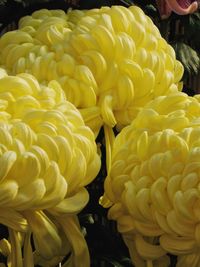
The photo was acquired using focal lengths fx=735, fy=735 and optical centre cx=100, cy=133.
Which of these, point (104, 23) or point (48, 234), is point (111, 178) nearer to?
point (48, 234)

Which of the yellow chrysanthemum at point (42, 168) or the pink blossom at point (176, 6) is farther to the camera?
the pink blossom at point (176, 6)

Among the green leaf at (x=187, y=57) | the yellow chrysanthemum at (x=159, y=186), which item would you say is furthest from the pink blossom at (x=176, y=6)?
the yellow chrysanthemum at (x=159, y=186)

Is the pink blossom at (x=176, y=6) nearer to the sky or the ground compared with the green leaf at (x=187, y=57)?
nearer to the sky

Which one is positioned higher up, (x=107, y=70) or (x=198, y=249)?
(x=107, y=70)

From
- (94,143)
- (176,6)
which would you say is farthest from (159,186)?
(176,6)

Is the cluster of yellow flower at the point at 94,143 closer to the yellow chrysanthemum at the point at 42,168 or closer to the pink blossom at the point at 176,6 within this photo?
the yellow chrysanthemum at the point at 42,168

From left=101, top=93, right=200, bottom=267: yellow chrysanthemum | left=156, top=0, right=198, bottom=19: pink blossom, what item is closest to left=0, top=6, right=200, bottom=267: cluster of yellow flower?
left=101, top=93, right=200, bottom=267: yellow chrysanthemum

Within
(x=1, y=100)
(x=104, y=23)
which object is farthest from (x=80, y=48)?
(x=1, y=100)
